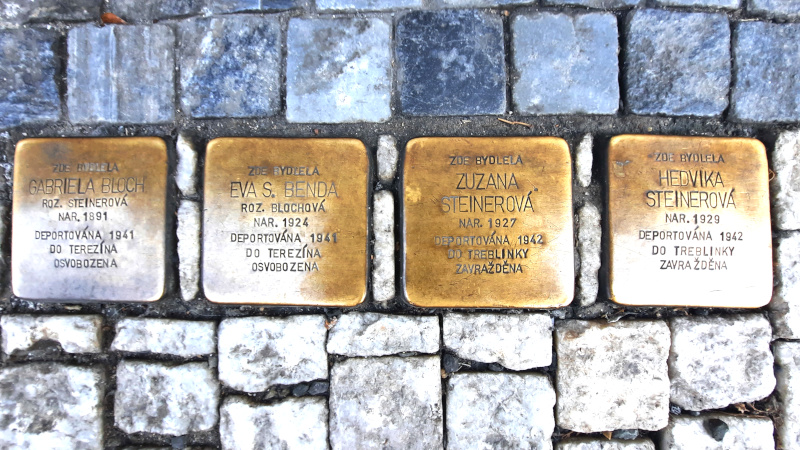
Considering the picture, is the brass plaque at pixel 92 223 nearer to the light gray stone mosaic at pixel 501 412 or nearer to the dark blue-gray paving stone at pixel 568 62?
the light gray stone mosaic at pixel 501 412

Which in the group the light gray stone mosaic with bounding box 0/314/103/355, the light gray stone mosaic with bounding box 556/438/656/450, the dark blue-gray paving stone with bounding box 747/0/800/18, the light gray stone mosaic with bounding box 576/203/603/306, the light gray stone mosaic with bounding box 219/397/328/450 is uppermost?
the dark blue-gray paving stone with bounding box 747/0/800/18

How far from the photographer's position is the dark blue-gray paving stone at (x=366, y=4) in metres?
1.90

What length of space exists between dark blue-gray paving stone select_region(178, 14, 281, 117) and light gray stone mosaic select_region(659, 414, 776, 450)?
7.68 feet

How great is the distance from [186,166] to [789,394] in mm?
2931

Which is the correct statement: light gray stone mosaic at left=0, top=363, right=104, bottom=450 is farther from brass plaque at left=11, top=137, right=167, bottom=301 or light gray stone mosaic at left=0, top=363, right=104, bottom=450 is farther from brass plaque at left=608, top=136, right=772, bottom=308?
brass plaque at left=608, top=136, right=772, bottom=308

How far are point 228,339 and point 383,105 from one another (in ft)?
4.22

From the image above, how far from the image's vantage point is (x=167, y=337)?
6.17 feet

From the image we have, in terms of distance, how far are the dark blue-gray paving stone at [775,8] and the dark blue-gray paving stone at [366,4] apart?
5.10ft

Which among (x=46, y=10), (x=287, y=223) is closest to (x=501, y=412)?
(x=287, y=223)

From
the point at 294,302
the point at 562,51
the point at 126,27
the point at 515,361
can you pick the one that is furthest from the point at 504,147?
the point at 126,27

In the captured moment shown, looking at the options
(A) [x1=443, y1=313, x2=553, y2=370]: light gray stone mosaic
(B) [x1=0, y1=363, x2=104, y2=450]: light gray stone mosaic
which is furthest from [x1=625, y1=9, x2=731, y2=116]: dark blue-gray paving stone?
(B) [x1=0, y1=363, x2=104, y2=450]: light gray stone mosaic

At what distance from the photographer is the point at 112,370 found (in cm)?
192

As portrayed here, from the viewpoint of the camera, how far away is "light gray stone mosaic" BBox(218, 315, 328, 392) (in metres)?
1.85

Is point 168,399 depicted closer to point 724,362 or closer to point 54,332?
point 54,332
